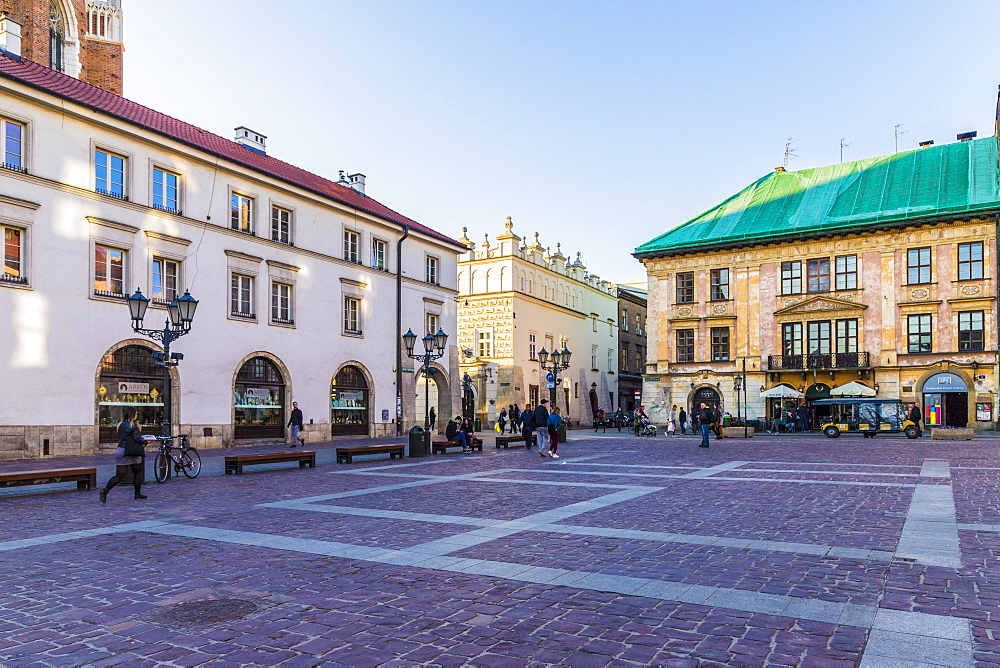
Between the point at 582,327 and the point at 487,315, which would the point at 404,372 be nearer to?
the point at 487,315

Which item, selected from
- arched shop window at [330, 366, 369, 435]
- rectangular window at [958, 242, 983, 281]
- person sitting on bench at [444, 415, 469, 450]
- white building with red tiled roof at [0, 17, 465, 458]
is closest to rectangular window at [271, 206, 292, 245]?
white building with red tiled roof at [0, 17, 465, 458]

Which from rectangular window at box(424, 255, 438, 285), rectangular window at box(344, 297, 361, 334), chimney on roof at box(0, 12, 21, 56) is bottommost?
rectangular window at box(344, 297, 361, 334)

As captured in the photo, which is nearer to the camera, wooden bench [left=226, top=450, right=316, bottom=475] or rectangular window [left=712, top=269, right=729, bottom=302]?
wooden bench [left=226, top=450, right=316, bottom=475]

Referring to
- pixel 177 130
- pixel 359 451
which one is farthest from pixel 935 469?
pixel 177 130

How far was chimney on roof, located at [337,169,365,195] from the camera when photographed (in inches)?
1668

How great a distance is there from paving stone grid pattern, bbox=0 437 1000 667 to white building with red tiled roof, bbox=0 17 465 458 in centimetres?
1019

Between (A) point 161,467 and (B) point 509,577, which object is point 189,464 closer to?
(A) point 161,467

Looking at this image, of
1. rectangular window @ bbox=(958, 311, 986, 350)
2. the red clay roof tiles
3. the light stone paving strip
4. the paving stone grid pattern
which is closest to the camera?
the paving stone grid pattern

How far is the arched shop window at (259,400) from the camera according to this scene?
95.7ft

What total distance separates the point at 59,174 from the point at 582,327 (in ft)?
157

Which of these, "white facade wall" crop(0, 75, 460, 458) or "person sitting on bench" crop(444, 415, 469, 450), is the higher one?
"white facade wall" crop(0, 75, 460, 458)

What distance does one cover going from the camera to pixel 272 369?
30.7 meters

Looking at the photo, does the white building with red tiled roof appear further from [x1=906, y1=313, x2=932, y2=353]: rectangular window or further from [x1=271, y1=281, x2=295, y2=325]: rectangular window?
[x1=906, y1=313, x2=932, y2=353]: rectangular window

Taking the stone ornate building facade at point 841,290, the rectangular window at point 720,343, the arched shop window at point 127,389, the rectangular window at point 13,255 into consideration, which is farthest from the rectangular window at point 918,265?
the rectangular window at point 13,255
